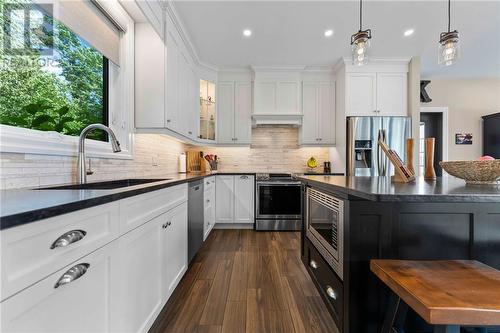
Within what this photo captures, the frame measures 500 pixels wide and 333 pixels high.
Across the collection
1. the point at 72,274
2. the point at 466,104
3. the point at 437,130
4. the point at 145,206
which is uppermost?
the point at 466,104

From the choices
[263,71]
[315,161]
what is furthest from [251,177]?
[263,71]

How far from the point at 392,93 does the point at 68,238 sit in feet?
14.1

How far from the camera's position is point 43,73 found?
1455 mm

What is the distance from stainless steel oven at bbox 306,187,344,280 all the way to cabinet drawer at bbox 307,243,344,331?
0.05 meters

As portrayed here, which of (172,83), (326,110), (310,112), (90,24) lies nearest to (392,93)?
(326,110)

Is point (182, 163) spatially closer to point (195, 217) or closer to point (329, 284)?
point (195, 217)

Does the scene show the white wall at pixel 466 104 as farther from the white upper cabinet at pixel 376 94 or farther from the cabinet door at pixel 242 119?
the cabinet door at pixel 242 119

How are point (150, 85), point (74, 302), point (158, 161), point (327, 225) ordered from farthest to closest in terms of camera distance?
point (158, 161) < point (150, 85) < point (327, 225) < point (74, 302)

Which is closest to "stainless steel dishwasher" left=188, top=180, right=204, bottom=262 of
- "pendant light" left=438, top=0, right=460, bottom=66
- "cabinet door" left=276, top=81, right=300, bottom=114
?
"cabinet door" left=276, top=81, right=300, bottom=114

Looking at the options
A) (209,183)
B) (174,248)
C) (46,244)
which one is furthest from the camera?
(209,183)

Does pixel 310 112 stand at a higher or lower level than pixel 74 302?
higher

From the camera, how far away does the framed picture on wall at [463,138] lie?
447 centimetres

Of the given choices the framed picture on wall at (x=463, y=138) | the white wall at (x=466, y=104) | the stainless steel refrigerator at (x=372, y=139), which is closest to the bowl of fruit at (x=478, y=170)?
the stainless steel refrigerator at (x=372, y=139)

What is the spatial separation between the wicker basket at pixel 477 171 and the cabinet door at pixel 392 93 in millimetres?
2657
